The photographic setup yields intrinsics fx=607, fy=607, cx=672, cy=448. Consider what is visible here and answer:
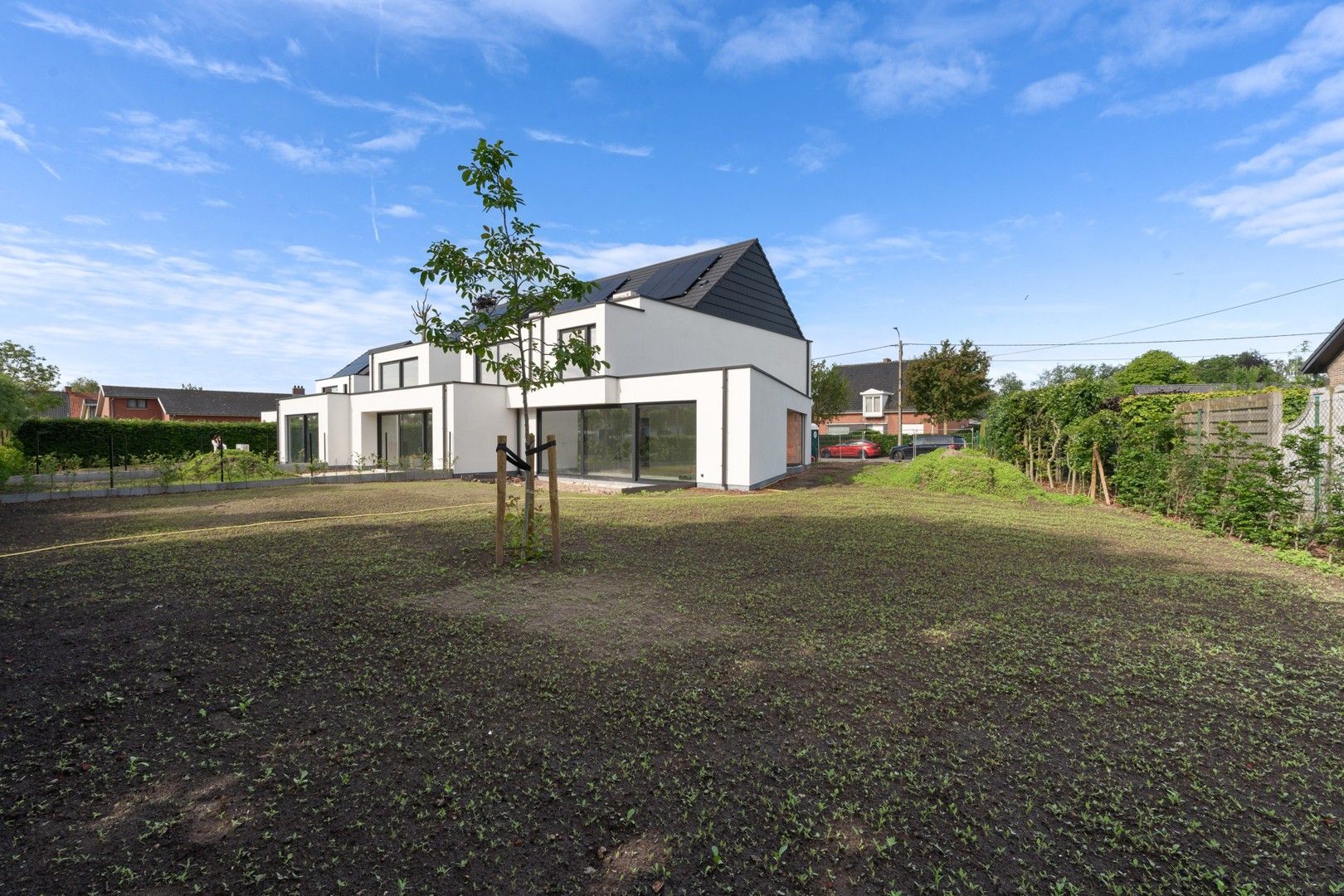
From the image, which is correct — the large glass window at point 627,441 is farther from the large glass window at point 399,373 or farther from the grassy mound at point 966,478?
the large glass window at point 399,373

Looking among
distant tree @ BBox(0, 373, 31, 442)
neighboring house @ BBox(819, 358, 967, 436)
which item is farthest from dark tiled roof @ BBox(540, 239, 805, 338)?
neighboring house @ BBox(819, 358, 967, 436)

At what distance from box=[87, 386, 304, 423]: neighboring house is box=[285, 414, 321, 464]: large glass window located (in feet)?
78.8

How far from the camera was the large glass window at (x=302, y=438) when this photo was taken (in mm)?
26922

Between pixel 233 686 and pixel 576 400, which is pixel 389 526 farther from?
pixel 576 400

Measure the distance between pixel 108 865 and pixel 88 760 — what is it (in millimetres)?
901

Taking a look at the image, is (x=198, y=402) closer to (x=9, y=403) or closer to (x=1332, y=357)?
(x=9, y=403)

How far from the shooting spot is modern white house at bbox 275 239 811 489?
15.5 m

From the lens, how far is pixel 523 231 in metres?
6.35

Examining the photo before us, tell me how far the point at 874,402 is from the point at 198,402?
55.5m

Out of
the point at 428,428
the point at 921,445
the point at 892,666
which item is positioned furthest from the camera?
the point at 921,445

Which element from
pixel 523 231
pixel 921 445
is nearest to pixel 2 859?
pixel 523 231

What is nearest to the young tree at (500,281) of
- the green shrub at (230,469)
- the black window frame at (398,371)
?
the green shrub at (230,469)

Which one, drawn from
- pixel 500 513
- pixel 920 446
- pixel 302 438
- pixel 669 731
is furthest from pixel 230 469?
pixel 920 446

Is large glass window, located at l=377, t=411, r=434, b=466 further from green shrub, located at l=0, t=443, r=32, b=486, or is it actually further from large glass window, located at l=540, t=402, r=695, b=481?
green shrub, located at l=0, t=443, r=32, b=486
